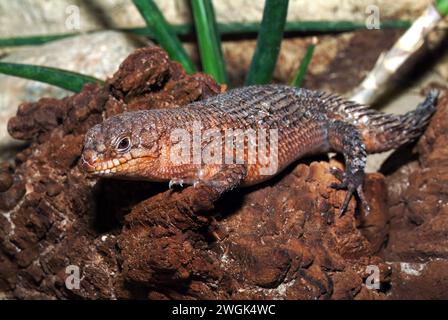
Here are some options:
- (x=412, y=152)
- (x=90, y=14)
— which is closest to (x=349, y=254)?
(x=412, y=152)

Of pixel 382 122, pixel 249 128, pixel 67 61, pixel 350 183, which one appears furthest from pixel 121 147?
pixel 67 61

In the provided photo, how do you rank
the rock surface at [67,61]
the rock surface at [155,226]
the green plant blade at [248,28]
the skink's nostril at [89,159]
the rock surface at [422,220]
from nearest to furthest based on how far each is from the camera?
the skink's nostril at [89,159]
the rock surface at [155,226]
the rock surface at [422,220]
the rock surface at [67,61]
the green plant blade at [248,28]

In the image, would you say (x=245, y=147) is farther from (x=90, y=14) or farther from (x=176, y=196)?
(x=90, y=14)

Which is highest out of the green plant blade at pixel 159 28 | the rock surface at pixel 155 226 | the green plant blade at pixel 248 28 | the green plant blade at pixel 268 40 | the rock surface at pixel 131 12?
the rock surface at pixel 131 12

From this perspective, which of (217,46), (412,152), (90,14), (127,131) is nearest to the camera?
(127,131)

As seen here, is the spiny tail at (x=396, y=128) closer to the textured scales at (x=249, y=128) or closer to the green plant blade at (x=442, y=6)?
the textured scales at (x=249, y=128)

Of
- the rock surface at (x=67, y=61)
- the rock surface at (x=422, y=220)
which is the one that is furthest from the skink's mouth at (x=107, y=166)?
the rock surface at (x=67, y=61)

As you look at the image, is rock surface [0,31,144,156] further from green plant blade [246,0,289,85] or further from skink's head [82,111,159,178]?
skink's head [82,111,159,178]

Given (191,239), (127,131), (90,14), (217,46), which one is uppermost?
(90,14)
